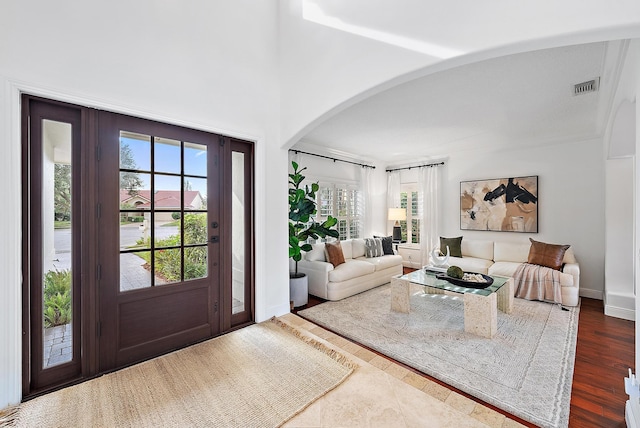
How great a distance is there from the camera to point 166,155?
8.05ft

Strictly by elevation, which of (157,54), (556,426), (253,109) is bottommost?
(556,426)

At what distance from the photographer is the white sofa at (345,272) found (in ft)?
12.9

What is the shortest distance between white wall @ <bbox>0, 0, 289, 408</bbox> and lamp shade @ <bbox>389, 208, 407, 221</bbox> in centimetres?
367

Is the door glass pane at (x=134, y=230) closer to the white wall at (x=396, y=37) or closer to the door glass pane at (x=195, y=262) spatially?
the door glass pane at (x=195, y=262)

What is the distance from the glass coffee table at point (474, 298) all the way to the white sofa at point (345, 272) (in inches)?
31.4

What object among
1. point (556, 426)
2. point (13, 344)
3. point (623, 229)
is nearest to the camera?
point (556, 426)

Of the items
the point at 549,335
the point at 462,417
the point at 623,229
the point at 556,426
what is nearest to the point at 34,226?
the point at 462,417

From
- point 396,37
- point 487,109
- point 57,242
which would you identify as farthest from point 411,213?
point 57,242

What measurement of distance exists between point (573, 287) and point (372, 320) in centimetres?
281

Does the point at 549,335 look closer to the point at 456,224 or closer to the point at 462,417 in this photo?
the point at 462,417

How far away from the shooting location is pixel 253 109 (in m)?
2.96

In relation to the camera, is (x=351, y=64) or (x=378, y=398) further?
(x=351, y=64)

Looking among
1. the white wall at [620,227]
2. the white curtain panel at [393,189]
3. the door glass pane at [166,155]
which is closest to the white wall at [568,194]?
the white wall at [620,227]

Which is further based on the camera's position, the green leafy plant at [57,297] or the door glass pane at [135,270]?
the door glass pane at [135,270]
